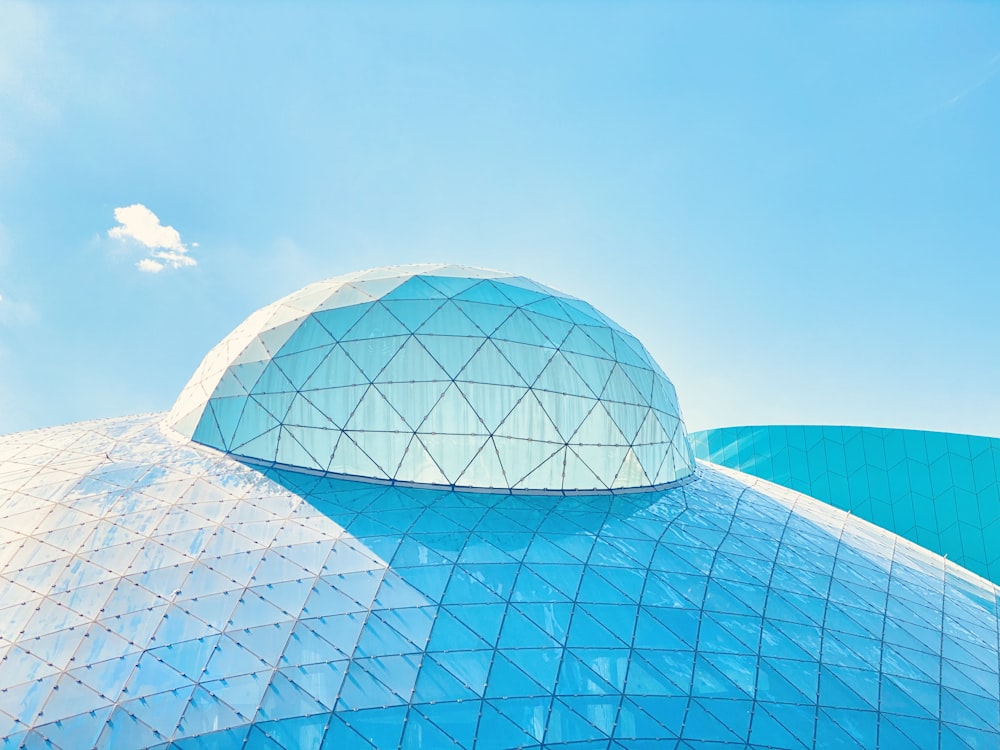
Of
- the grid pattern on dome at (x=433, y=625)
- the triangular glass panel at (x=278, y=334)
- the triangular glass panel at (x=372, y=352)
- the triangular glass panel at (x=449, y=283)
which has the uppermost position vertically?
the triangular glass panel at (x=449, y=283)

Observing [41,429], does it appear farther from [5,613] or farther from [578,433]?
[578,433]

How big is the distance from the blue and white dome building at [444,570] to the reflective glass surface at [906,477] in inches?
661

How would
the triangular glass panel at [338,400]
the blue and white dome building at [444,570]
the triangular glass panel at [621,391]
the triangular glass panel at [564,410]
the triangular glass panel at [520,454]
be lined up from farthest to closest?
1. the triangular glass panel at [621,391]
2. the triangular glass panel at [564,410]
3. the triangular glass panel at [338,400]
4. the triangular glass panel at [520,454]
5. the blue and white dome building at [444,570]

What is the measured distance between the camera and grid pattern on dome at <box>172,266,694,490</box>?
63.6ft

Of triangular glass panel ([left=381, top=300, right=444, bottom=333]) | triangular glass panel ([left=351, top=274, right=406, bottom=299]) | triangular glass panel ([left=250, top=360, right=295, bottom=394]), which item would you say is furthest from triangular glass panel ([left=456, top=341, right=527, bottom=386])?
triangular glass panel ([left=250, top=360, right=295, bottom=394])

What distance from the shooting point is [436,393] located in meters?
20.0

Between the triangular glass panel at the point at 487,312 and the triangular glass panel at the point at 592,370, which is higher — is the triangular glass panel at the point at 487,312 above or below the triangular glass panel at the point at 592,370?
above

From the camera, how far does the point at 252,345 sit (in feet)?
72.4

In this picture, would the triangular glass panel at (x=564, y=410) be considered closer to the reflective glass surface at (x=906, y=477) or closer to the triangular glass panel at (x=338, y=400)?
the triangular glass panel at (x=338, y=400)

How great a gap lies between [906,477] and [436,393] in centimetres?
3695

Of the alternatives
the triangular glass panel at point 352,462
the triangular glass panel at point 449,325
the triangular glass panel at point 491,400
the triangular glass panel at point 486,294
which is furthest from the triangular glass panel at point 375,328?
the triangular glass panel at point 352,462

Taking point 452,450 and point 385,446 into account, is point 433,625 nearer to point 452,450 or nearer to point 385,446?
point 452,450

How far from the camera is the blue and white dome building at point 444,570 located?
12039 millimetres

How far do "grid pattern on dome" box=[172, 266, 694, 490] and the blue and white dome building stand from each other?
10 cm
